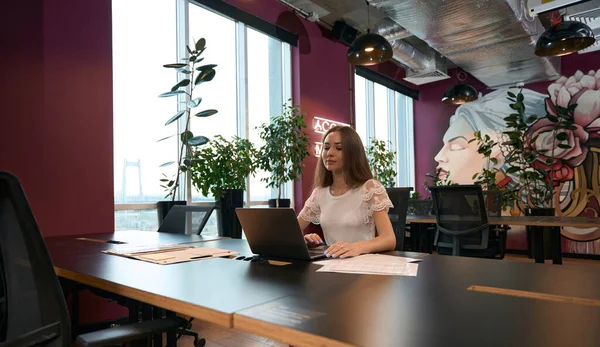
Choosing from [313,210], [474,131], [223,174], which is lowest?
[313,210]

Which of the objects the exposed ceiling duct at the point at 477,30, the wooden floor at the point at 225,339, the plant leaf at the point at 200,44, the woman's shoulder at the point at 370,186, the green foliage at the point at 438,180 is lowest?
the wooden floor at the point at 225,339

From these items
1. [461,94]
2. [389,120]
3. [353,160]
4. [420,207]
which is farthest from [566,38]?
[389,120]

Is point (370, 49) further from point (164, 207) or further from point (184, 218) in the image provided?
point (164, 207)

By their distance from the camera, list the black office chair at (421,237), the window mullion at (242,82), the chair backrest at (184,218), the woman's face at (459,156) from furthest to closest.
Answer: the woman's face at (459,156)
the window mullion at (242,82)
the black office chair at (421,237)
the chair backrest at (184,218)

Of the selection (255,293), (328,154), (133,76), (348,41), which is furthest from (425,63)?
(255,293)

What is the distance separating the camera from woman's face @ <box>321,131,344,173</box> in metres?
2.25

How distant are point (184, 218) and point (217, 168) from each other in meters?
1.25

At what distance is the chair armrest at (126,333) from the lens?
101 cm

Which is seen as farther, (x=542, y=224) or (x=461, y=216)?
(x=461, y=216)

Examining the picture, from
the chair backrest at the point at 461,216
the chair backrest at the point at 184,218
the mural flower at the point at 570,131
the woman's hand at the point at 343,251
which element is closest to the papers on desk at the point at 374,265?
the woman's hand at the point at 343,251

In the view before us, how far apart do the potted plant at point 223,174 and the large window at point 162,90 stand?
0.53 m

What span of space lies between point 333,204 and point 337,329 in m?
1.50

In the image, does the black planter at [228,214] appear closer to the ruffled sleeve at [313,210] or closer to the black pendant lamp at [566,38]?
the ruffled sleeve at [313,210]

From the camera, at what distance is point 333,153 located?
2.24 m
